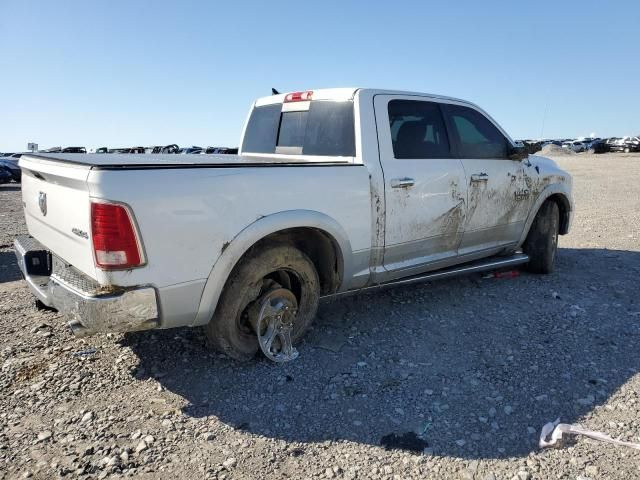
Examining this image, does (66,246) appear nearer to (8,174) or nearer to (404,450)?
(404,450)

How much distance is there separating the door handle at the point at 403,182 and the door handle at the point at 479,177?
0.86 m

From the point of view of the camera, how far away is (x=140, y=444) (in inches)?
102

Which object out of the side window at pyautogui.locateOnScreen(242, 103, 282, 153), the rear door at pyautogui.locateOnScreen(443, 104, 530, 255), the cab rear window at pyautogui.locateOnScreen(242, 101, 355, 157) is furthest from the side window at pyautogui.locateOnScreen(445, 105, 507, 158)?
the side window at pyautogui.locateOnScreen(242, 103, 282, 153)

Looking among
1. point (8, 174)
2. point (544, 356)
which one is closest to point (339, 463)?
point (544, 356)

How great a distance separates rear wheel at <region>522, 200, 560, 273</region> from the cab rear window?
9.42ft

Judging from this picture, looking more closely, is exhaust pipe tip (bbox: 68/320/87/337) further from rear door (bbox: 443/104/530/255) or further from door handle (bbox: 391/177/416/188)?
rear door (bbox: 443/104/530/255)

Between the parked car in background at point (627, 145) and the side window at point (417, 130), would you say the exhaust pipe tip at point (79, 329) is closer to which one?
the side window at point (417, 130)

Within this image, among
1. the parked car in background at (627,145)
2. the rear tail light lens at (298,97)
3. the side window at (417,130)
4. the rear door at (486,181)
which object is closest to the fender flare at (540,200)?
the rear door at (486,181)

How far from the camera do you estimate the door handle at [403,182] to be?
378 centimetres

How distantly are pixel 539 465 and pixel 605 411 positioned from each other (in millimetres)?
751

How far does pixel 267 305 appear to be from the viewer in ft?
10.8

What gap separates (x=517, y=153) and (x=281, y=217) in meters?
2.97

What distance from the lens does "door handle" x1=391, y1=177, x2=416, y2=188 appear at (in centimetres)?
378

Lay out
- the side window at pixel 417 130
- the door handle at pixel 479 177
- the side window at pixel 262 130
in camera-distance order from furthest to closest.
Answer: the side window at pixel 262 130 < the door handle at pixel 479 177 < the side window at pixel 417 130
